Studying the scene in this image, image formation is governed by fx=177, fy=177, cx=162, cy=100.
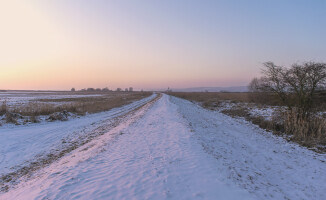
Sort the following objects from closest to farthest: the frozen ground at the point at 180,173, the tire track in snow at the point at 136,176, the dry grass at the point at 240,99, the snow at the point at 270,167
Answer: the tire track in snow at the point at 136,176
the frozen ground at the point at 180,173
the snow at the point at 270,167
the dry grass at the point at 240,99

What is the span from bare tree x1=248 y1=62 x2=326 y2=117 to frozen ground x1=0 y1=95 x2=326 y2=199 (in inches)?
192

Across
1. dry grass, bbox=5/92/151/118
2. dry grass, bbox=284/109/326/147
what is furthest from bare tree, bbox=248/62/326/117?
dry grass, bbox=5/92/151/118

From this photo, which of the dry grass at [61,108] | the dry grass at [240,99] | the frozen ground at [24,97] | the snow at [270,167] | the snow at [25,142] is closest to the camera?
the snow at [270,167]

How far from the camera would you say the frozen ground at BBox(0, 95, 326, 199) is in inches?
178

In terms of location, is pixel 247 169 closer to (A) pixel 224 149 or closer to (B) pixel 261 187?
(B) pixel 261 187

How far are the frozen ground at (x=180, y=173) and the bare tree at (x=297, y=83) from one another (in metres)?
4.87

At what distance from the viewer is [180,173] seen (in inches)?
214

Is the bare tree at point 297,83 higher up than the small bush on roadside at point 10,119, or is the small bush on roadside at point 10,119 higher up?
the bare tree at point 297,83

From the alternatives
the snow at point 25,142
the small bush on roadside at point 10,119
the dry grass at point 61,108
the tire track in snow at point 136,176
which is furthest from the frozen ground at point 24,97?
the tire track in snow at point 136,176

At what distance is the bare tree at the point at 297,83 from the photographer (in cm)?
1147

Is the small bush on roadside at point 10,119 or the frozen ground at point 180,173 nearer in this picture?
the frozen ground at point 180,173

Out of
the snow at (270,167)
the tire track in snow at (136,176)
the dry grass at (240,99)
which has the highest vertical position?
the dry grass at (240,99)

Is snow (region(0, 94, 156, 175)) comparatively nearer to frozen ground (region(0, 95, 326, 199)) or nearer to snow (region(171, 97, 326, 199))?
frozen ground (region(0, 95, 326, 199))

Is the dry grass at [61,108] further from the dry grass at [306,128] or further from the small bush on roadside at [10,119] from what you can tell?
the dry grass at [306,128]
